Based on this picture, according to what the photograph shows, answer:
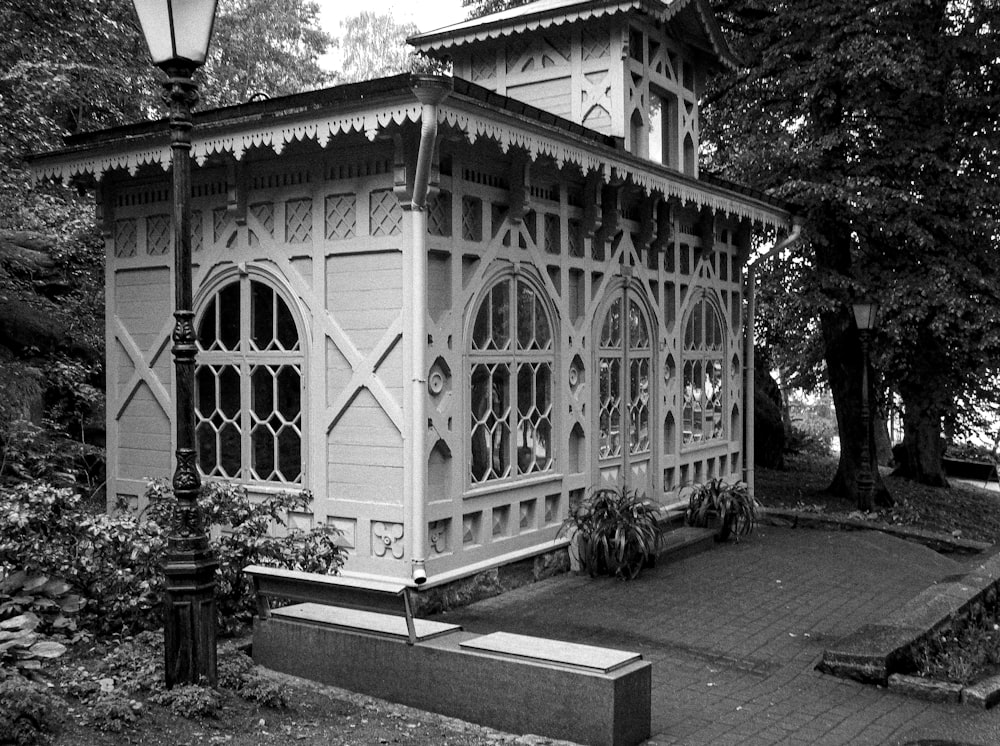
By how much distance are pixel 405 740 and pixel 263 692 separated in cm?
93

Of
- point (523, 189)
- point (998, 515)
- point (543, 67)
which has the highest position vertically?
point (543, 67)

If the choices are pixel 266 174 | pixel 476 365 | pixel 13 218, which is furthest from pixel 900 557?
pixel 13 218

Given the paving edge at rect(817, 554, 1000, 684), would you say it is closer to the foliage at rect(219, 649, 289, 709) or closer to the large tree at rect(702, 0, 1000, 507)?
the foliage at rect(219, 649, 289, 709)

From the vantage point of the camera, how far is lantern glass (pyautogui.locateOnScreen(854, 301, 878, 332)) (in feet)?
54.6

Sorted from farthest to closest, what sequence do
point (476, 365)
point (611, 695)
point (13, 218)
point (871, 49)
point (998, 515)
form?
point (998, 515) → point (871, 49) → point (13, 218) → point (476, 365) → point (611, 695)

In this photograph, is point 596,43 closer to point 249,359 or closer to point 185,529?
point 249,359

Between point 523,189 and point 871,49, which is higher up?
point 871,49

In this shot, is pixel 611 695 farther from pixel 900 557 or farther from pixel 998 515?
pixel 998 515

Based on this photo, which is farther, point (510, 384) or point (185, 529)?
point (510, 384)

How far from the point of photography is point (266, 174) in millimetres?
10062

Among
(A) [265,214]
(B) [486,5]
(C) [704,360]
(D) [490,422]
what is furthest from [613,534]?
(B) [486,5]

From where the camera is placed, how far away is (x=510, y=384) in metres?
10.6

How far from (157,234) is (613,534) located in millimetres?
5619

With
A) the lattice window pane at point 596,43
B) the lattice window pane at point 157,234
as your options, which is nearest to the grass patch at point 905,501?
the lattice window pane at point 596,43
